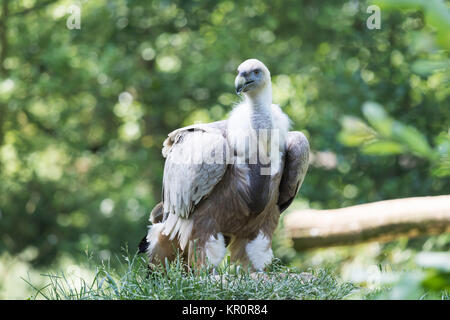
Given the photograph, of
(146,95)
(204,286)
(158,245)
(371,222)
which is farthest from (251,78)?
(146,95)

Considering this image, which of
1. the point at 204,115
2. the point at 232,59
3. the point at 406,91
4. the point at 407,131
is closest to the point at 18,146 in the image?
the point at 204,115

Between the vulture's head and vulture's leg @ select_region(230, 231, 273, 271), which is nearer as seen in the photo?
the vulture's head

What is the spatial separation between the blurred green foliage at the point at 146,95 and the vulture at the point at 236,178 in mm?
5131

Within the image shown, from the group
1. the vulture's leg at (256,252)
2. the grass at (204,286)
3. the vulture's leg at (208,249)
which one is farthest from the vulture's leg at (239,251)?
the grass at (204,286)

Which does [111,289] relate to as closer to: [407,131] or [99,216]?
[407,131]

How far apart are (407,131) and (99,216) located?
35.1 ft

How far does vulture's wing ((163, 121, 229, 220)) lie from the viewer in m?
4.57

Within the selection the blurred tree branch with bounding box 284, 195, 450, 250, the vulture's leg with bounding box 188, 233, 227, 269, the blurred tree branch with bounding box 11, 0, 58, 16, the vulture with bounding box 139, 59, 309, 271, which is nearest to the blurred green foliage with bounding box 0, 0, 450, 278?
the blurred tree branch with bounding box 11, 0, 58, 16

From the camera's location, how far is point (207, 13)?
1144 centimetres

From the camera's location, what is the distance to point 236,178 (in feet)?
15.2

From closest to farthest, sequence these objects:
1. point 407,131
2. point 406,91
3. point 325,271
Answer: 1. point 407,131
2. point 325,271
3. point 406,91

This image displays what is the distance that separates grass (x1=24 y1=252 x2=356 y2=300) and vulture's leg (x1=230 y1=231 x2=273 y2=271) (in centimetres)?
77

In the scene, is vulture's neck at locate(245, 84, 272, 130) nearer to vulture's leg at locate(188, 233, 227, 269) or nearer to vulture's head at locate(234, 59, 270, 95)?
vulture's head at locate(234, 59, 270, 95)

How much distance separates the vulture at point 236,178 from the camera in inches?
180
